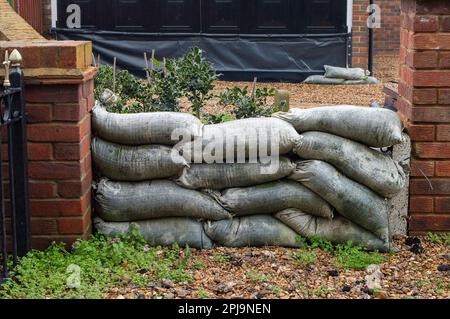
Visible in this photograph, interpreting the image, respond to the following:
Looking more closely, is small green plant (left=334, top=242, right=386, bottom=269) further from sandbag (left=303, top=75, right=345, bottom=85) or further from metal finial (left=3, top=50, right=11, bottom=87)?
sandbag (left=303, top=75, right=345, bottom=85)

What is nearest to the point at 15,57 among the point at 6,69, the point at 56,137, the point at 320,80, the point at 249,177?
the point at 6,69

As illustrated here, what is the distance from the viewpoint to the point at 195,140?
4.82 m

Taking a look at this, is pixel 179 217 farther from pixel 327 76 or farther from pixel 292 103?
pixel 327 76

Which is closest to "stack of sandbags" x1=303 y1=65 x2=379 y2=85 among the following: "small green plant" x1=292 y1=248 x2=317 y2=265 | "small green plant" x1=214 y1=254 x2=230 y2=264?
"small green plant" x1=292 y1=248 x2=317 y2=265

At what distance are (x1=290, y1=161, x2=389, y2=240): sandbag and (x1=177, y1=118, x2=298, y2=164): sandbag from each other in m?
0.18

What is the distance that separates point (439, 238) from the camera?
16.8 feet

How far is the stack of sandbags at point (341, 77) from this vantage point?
14.4m

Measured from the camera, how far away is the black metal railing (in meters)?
4.25

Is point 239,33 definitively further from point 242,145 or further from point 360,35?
point 242,145

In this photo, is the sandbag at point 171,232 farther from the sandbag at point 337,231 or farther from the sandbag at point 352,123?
the sandbag at point 352,123

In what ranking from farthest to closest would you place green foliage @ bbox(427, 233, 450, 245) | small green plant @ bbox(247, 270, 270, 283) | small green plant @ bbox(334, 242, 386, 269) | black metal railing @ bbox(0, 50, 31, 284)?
green foliage @ bbox(427, 233, 450, 245), small green plant @ bbox(334, 242, 386, 269), small green plant @ bbox(247, 270, 270, 283), black metal railing @ bbox(0, 50, 31, 284)

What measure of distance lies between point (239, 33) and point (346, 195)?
10210mm
